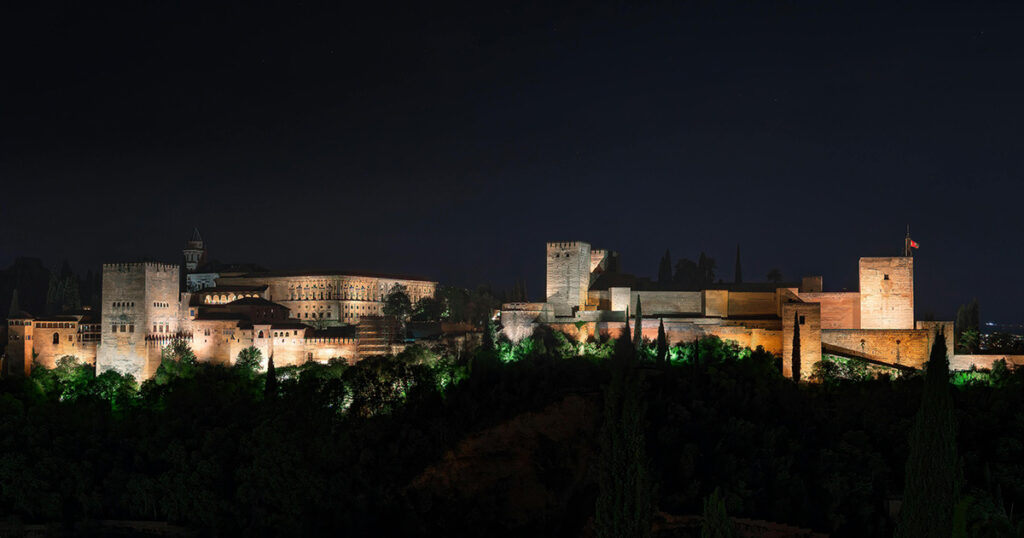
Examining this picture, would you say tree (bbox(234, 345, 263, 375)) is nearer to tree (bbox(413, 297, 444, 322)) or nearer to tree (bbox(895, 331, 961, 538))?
tree (bbox(413, 297, 444, 322))

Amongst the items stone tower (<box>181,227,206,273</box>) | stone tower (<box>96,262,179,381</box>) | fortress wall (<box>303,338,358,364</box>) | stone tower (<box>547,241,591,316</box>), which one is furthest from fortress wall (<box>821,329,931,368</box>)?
stone tower (<box>181,227,206,273</box>)

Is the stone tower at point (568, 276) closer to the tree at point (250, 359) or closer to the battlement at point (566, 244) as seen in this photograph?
the battlement at point (566, 244)

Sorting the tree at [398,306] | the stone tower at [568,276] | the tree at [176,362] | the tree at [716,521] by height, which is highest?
the stone tower at [568,276]

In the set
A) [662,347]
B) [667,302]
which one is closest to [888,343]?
[662,347]

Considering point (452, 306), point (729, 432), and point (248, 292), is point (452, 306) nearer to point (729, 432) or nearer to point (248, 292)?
point (248, 292)

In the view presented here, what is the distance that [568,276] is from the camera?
46531 millimetres

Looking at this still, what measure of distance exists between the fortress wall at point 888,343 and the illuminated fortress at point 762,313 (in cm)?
4

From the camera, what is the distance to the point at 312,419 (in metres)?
34.1

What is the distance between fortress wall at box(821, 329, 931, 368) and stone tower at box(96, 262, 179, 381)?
34224 millimetres

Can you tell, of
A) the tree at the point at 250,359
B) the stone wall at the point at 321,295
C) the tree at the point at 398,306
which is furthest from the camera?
the stone wall at the point at 321,295

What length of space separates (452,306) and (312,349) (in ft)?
58.0

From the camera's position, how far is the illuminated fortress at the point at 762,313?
37125 millimetres

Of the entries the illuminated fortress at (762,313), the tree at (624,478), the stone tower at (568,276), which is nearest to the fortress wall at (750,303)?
the illuminated fortress at (762,313)

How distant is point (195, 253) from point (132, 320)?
1156 inches
